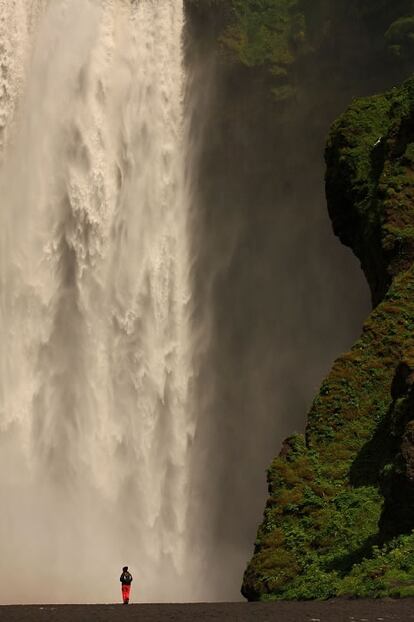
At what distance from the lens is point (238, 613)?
15.3 metres

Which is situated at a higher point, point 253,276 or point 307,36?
point 307,36

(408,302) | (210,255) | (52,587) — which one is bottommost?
(52,587)

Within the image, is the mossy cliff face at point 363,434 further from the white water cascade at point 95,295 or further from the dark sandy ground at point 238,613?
the white water cascade at point 95,295

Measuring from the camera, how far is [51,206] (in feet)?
172

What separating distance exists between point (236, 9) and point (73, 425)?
83.2ft

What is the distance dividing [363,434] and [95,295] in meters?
29.3

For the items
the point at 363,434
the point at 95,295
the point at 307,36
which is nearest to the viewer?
the point at 363,434

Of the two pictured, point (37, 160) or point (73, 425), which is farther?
point (37, 160)

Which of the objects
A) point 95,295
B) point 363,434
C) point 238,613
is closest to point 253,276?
point 95,295

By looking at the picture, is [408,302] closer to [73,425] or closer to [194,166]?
[73,425]

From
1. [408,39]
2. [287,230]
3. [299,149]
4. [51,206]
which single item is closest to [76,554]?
[51,206]

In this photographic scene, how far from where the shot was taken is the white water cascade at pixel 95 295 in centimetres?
4762

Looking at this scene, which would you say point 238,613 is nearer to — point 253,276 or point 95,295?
point 95,295

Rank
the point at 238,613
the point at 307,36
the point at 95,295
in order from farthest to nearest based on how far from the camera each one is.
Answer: the point at 307,36, the point at 95,295, the point at 238,613
